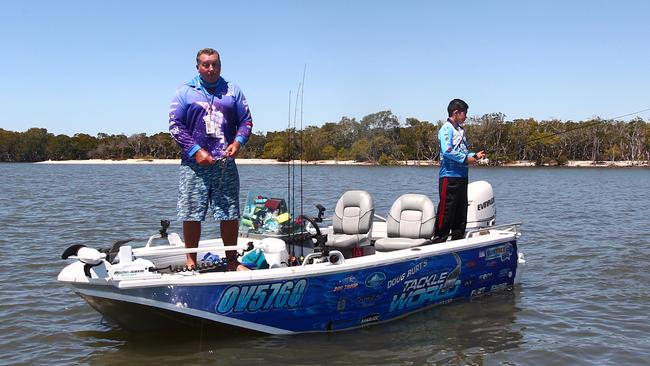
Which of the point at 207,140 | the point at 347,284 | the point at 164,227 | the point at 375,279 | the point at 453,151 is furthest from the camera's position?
the point at 453,151

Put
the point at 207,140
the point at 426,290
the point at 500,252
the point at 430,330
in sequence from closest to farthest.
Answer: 1. the point at 207,140
2. the point at 430,330
3. the point at 426,290
4. the point at 500,252

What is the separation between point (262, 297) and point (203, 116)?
5.61 ft

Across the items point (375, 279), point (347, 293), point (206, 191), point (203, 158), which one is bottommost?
point (347, 293)

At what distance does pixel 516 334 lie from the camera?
634 centimetres

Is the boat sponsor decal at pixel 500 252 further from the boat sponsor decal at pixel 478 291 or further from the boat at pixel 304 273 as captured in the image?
the boat sponsor decal at pixel 478 291

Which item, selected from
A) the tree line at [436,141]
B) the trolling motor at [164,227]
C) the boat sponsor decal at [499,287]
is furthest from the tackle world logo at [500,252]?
the tree line at [436,141]

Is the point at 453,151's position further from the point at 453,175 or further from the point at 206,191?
the point at 206,191

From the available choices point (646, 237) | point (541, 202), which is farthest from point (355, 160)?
→ point (646, 237)

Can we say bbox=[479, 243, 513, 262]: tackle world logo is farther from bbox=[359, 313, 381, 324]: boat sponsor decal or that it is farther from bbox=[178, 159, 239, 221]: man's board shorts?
bbox=[178, 159, 239, 221]: man's board shorts

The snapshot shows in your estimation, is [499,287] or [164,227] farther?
[499,287]

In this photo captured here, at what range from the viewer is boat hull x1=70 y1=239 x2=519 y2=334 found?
5.09 m

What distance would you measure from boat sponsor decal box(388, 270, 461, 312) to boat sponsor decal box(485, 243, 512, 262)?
0.57 m

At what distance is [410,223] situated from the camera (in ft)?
23.9

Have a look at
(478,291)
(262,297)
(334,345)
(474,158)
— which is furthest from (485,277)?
(262,297)
